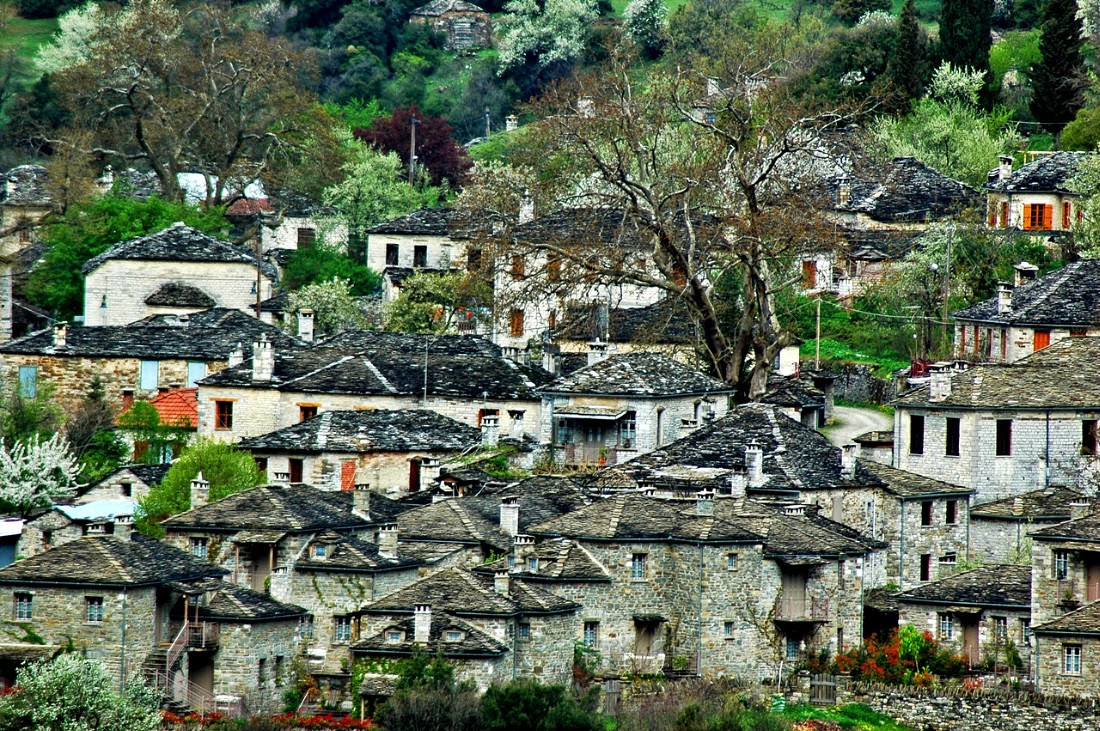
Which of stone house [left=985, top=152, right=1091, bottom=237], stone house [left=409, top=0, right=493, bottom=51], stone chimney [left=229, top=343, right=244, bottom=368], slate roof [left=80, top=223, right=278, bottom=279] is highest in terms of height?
stone house [left=409, top=0, right=493, bottom=51]

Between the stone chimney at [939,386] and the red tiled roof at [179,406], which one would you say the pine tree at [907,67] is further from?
the stone chimney at [939,386]

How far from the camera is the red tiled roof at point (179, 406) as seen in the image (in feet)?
286

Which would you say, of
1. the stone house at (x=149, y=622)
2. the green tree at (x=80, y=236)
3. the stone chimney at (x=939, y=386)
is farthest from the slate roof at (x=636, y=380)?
the green tree at (x=80, y=236)

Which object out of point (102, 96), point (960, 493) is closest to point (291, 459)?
point (960, 493)

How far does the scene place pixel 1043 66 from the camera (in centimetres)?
11769

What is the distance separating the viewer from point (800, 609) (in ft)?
217

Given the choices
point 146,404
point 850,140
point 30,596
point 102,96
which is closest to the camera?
point 30,596

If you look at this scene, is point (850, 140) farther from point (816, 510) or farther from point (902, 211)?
point (816, 510)

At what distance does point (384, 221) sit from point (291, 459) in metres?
44.0

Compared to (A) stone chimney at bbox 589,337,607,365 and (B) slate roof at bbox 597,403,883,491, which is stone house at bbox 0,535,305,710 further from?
(A) stone chimney at bbox 589,337,607,365

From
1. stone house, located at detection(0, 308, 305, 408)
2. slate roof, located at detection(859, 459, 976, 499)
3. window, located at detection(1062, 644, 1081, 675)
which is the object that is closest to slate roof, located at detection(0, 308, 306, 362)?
stone house, located at detection(0, 308, 305, 408)

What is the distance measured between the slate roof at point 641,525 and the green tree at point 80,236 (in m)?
42.1

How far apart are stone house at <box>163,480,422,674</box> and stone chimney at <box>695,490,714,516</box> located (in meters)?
6.72

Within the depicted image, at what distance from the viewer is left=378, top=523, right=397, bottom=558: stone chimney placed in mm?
66750
